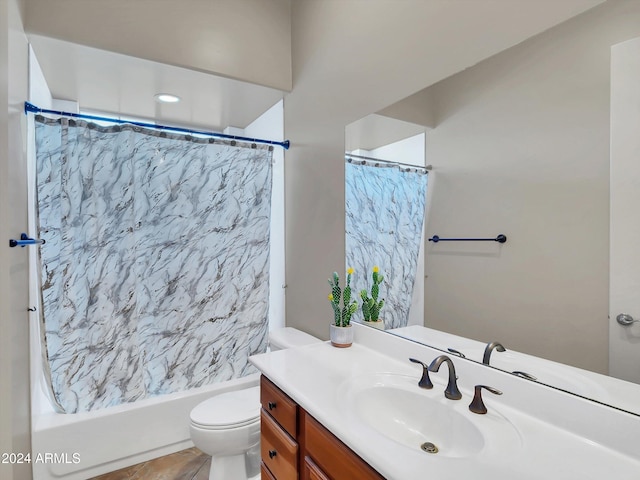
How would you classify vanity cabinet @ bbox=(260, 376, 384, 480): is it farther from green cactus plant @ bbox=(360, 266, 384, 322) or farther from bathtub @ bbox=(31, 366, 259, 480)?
bathtub @ bbox=(31, 366, 259, 480)

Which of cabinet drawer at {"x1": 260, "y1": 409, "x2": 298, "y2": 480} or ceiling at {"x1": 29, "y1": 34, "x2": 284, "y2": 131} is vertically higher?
ceiling at {"x1": 29, "y1": 34, "x2": 284, "y2": 131}

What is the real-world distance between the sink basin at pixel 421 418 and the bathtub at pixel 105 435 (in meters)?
1.48

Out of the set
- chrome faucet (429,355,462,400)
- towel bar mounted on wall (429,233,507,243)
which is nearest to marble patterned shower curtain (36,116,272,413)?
towel bar mounted on wall (429,233,507,243)

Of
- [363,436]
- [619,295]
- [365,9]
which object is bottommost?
[363,436]

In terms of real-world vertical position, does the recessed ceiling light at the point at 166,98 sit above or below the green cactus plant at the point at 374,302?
above

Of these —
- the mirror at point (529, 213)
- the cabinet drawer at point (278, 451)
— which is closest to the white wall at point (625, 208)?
the mirror at point (529, 213)

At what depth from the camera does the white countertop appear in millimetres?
687

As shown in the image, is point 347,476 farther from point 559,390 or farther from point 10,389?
point 10,389

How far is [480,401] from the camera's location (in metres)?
0.94

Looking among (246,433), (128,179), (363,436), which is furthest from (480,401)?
(128,179)

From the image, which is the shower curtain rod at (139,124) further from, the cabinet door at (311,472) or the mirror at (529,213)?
the cabinet door at (311,472)

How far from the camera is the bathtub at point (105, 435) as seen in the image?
1725 millimetres

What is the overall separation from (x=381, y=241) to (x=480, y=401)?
79cm

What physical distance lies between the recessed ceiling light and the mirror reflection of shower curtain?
1.46 meters
